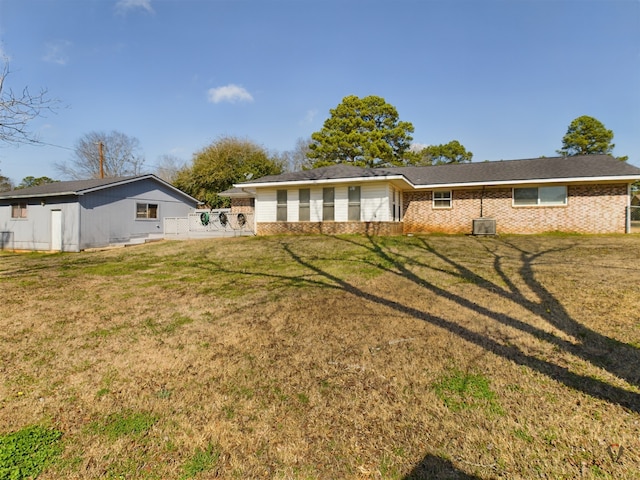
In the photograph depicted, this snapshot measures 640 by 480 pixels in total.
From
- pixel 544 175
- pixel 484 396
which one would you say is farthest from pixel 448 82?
pixel 484 396

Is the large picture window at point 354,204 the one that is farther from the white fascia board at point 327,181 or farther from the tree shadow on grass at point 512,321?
the tree shadow on grass at point 512,321

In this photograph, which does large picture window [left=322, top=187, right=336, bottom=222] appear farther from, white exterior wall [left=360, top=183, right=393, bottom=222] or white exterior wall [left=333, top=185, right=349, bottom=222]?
white exterior wall [left=360, top=183, right=393, bottom=222]

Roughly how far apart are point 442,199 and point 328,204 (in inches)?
233

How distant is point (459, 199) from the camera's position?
15.5 meters

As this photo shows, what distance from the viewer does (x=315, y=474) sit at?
1.91 meters

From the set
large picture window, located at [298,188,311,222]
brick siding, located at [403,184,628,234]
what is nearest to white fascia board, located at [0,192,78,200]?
large picture window, located at [298,188,311,222]

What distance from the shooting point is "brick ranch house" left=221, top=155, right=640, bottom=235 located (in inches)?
523

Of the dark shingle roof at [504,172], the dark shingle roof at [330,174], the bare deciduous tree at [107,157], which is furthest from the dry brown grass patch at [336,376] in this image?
the bare deciduous tree at [107,157]

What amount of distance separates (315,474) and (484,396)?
1578 millimetres

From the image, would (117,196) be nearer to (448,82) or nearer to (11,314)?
(11,314)

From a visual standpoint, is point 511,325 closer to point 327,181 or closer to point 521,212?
point 327,181

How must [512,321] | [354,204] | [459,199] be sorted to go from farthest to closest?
1. [459,199]
2. [354,204]
3. [512,321]

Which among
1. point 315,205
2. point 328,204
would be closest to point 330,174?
point 328,204

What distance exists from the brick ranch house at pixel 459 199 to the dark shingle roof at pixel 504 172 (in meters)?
0.04
